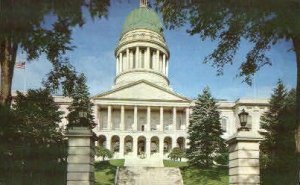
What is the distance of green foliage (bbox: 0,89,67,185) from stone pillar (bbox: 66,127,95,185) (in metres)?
1.87

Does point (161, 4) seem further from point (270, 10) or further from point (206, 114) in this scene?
point (206, 114)

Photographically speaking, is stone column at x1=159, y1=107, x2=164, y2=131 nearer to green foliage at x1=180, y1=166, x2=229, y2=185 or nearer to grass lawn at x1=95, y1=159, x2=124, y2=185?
→ grass lawn at x1=95, y1=159, x2=124, y2=185

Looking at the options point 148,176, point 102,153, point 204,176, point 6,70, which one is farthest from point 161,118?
point 6,70

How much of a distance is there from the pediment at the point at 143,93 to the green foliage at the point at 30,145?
3474 centimetres

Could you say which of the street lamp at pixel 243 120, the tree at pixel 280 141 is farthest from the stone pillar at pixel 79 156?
the tree at pixel 280 141

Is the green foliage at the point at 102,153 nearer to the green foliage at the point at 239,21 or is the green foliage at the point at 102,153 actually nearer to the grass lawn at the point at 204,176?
the grass lawn at the point at 204,176

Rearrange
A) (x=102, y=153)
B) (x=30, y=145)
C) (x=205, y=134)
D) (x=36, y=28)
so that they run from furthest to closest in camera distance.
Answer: (x=102, y=153), (x=205, y=134), (x=30, y=145), (x=36, y=28)

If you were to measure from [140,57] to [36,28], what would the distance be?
50.1 metres

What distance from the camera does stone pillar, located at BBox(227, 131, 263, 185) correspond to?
13156mm

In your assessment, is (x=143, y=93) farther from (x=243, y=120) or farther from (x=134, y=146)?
(x=243, y=120)

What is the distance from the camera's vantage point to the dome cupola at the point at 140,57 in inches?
2352

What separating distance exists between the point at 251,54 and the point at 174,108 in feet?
135

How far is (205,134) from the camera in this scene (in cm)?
3456

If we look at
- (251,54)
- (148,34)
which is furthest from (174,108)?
(251,54)
